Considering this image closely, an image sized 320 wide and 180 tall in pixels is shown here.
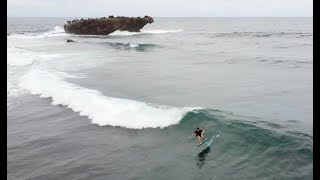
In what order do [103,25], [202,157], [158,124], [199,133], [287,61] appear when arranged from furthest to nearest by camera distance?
[103,25] < [287,61] < [158,124] < [199,133] < [202,157]

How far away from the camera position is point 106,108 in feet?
74.3

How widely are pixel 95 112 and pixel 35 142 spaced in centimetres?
517

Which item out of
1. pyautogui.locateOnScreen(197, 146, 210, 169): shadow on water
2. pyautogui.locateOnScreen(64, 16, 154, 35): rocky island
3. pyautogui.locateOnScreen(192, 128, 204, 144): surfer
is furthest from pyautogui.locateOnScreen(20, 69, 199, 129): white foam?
pyautogui.locateOnScreen(64, 16, 154, 35): rocky island

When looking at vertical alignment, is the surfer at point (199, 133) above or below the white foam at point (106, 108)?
below

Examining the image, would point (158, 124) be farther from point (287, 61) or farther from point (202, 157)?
point (287, 61)

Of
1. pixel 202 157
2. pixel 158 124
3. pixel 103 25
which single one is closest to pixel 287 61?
pixel 158 124

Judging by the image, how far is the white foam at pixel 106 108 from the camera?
66.5 ft

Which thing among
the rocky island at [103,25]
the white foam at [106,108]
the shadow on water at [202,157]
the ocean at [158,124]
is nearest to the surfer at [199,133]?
the ocean at [158,124]

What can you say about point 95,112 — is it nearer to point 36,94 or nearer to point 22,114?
point 22,114

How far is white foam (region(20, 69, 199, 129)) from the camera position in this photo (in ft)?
66.5

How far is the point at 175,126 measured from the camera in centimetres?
1958

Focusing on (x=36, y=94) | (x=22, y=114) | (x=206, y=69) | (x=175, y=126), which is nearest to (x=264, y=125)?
(x=175, y=126)

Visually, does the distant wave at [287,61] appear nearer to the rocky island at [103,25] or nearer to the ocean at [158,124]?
the ocean at [158,124]

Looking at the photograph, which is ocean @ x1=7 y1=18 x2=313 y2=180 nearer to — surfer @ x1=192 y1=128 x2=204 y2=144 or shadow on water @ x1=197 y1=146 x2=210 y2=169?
shadow on water @ x1=197 y1=146 x2=210 y2=169
